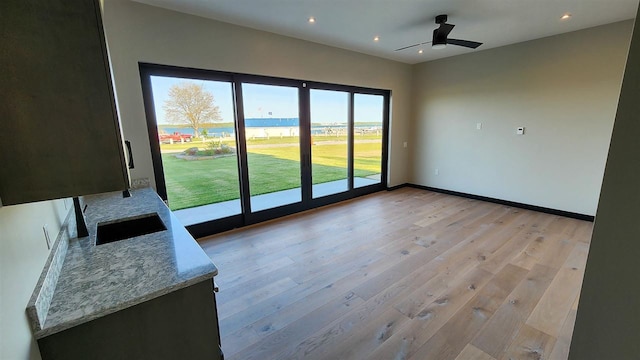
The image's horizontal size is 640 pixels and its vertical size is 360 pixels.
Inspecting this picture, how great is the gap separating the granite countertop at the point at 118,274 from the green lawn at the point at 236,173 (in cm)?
169

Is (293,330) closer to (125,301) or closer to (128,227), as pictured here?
(125,301)

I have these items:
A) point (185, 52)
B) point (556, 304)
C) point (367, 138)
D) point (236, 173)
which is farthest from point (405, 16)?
point (556, 304)

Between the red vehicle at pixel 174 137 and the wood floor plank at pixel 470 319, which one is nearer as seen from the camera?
the wood floor plank at pixel 470 319

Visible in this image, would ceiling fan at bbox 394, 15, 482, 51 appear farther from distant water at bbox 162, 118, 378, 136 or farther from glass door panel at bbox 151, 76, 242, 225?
glass door panel at bbox 151, 76, 242, 225

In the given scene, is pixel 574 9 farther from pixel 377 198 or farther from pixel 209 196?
pixel 209 196

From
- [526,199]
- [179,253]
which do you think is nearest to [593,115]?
[526,199]

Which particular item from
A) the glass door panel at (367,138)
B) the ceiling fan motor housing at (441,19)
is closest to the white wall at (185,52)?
the glass door panel at (367,138)

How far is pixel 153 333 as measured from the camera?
1.16m

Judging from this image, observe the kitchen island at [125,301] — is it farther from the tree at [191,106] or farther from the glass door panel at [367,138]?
the glass door panel at [367,138]

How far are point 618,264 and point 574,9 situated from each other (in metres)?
3.93

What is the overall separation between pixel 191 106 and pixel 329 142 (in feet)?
7.99

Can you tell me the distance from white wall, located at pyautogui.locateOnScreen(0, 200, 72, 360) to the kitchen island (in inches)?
2.0

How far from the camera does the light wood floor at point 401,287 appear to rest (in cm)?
186

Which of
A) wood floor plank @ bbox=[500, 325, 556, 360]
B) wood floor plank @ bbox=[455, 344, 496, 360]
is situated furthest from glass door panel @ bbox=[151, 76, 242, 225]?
wood floor plank @ bbox=[500, 325, 556, 360]
